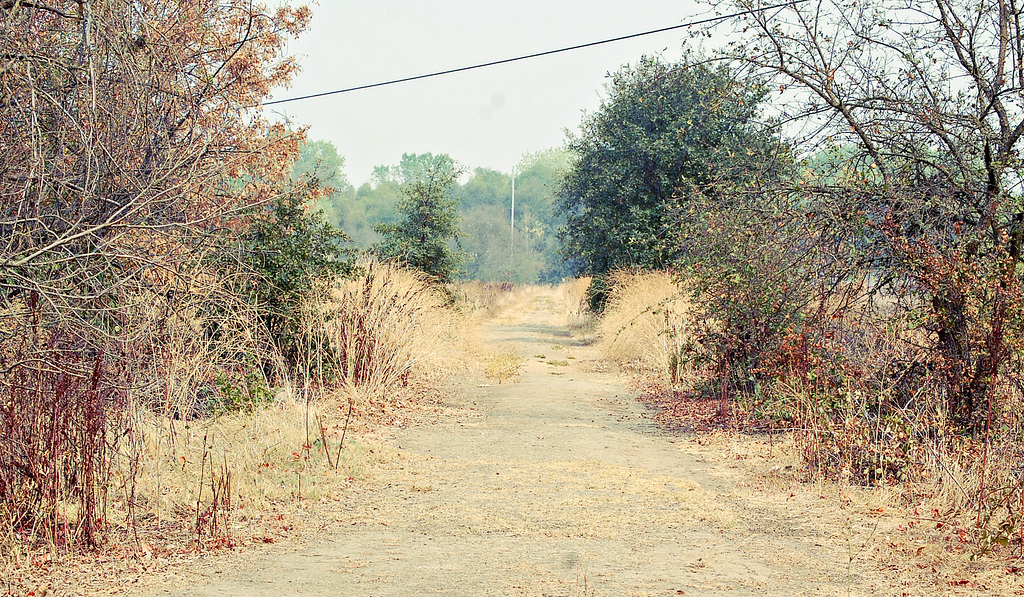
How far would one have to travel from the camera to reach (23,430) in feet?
18.5

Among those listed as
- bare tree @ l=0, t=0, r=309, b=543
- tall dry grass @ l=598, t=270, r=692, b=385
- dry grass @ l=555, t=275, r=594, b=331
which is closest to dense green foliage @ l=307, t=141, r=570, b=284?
dry grass @ l=555, t=275, r=594, b=331

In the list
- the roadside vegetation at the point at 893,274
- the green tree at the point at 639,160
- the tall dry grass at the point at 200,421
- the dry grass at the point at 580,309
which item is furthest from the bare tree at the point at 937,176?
the dry grass at the point at 580,309

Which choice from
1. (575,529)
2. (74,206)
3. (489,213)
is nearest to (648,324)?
(575,529)

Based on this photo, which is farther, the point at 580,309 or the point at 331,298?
the point at 580,309

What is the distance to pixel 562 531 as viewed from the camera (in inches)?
248

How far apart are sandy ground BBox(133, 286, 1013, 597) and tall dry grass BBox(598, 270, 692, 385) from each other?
13.8 ft

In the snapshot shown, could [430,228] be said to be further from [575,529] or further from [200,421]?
[575,529]

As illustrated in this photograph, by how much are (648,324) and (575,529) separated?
41.2 ft

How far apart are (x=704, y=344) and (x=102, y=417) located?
8.38m

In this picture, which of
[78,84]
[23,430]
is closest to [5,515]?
[23,430]

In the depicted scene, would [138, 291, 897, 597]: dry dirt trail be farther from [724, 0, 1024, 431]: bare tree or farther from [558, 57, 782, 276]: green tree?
[558, 57, 782, 276]: green tree

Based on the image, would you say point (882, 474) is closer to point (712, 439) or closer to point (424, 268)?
point (712, 439)

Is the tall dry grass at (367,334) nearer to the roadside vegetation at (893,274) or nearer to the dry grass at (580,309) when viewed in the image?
the roadside vegetation at (893,274)

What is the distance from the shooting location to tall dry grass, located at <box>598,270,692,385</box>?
15.4 meters
